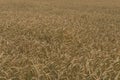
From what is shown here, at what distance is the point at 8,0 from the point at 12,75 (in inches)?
809

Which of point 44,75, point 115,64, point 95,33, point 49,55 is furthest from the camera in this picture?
point 95,33

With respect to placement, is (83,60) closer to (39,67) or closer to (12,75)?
(39,67)

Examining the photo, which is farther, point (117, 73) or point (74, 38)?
point (74, 38)

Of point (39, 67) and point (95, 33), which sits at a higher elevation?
point (39, 67)

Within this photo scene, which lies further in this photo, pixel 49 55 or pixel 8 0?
pixel 8 0

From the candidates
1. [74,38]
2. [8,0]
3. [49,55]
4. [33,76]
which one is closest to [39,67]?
[33,76]

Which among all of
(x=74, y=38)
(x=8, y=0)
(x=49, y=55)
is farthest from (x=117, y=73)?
(x=8, y=0)

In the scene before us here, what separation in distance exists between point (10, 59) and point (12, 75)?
56 centimetres

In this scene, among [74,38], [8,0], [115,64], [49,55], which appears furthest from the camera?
[8,0]

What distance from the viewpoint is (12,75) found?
11.6 ft

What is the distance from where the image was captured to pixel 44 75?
347cm

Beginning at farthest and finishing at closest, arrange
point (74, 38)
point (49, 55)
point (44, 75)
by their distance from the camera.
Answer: point (74, 38) < point (49, 55) < point (44, 75)

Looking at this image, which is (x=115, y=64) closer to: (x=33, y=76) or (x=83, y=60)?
(x=83, y=60)

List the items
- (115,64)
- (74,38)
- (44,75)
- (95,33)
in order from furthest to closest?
1. (95,33)
2. (74,38)
3. (115,64)
4. (44,75)
